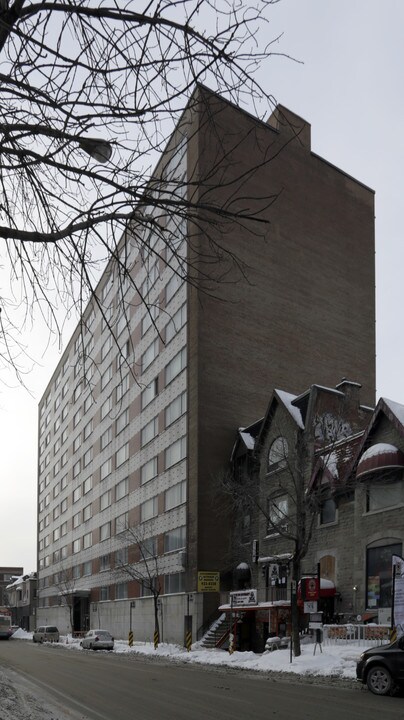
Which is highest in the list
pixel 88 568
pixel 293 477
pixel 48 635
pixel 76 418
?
pixel 76 418

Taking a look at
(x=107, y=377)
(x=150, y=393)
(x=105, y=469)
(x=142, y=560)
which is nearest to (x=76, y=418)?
(x=105, y=469)

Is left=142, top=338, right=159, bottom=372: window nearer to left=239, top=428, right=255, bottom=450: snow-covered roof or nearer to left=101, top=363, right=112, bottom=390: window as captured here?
left=101, top=363, right=112, bottom=390: window

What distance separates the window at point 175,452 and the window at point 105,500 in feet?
60.1

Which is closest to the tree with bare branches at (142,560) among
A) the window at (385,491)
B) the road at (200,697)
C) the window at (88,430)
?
the window at (88,430)

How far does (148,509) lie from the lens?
57438mm

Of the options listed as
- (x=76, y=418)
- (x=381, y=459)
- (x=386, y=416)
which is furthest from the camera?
(x=76, y=418)

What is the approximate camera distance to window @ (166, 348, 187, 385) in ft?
168

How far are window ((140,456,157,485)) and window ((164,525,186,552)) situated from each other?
550 centimetres

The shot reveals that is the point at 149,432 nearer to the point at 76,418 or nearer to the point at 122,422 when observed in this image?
the point at 122,422

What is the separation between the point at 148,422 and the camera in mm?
58625

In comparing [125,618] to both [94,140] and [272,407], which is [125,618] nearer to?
[272,407]

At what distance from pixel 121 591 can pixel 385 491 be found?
117 ft

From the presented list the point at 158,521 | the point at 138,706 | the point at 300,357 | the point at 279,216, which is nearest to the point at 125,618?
the point at 158,521

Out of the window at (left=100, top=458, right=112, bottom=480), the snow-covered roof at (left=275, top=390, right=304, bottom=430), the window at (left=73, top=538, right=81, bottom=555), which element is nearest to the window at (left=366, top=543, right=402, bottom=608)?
the snow-covered roof at (left=275, top=390, right=304, bottom=430)
